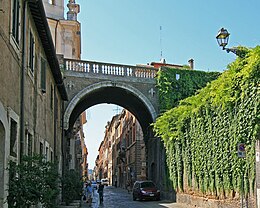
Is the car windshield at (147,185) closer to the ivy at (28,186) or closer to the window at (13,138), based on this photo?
the window at (13,138)

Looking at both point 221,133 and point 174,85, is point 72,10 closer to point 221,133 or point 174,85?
point 174,85

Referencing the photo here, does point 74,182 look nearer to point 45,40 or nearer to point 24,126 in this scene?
point 45,40

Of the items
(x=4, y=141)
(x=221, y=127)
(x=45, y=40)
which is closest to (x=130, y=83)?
(x=221, y=127)

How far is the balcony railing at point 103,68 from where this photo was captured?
3562cm

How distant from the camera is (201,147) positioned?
76.0ft

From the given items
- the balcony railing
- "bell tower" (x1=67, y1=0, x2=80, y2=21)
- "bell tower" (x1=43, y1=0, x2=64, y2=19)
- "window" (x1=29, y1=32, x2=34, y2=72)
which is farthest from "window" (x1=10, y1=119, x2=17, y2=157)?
"bell tower" (x1=67, y1=0, x2=80, y2=21)

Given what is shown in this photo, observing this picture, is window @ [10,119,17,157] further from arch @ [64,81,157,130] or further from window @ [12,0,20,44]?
arch @ [64,81,157,130]


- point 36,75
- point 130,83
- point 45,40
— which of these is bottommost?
point 36,75

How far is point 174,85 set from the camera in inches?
1448

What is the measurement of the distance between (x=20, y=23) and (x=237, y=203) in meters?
11.5

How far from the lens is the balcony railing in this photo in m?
35.6

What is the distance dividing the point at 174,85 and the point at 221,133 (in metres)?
17.0

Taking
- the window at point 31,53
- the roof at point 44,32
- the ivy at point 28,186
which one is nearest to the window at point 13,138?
the ivy at point 28,186

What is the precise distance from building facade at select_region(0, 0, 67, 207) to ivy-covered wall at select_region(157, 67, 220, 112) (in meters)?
19.6
